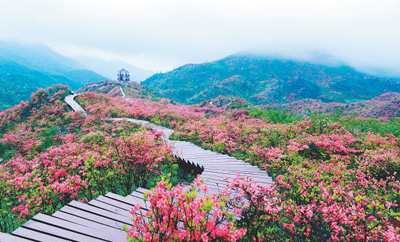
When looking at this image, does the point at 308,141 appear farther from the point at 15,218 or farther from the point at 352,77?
the point at 352,77

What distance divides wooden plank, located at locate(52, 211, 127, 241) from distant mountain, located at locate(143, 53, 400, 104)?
3950 cm

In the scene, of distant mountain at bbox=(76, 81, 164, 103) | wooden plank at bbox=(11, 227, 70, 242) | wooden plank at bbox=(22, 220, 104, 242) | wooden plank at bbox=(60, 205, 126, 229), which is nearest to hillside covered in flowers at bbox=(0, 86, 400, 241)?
wooden plank at bbox=(60, 205, 126, 229)

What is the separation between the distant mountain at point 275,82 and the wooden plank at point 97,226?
39.5 m

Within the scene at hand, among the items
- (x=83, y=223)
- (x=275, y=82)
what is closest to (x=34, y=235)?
(x=83, y=223)

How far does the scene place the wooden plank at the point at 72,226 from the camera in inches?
91.6

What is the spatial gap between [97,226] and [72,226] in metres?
0.30

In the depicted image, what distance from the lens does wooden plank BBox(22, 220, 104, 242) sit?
2231 mm

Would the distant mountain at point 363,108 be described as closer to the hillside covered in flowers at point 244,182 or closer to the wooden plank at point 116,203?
the hillside covered in flowers at point 244,182

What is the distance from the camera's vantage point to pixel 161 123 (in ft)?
43.2

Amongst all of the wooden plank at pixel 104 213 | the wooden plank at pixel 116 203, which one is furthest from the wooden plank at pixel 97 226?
the wooden plank at pixel 116 203

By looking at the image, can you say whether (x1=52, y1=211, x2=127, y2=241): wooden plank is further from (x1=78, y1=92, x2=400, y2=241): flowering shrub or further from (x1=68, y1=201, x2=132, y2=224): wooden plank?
(x1=78, y1=92, x2=400, y2=241): flowering shrub

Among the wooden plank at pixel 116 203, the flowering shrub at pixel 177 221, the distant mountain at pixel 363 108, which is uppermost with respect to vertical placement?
the flowering shrub at pixel 177 221

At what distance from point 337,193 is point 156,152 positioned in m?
4.15

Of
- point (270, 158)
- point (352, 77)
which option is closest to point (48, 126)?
point (270, 158)
